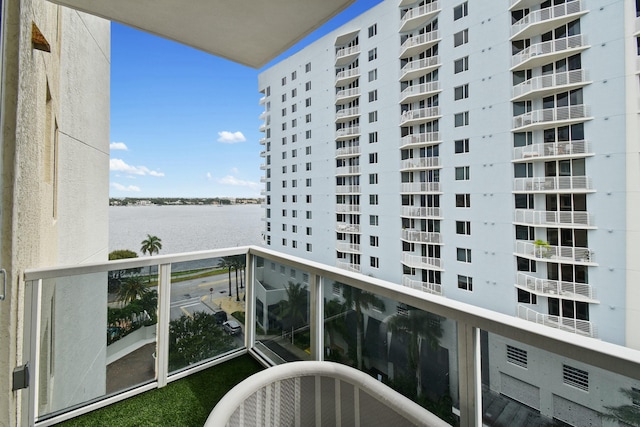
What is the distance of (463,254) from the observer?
441 centimetres

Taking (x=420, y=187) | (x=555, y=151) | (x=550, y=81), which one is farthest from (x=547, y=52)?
(x=420, y=187)

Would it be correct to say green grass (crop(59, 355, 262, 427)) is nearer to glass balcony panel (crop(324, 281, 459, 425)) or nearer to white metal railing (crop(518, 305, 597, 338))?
glass balcony panel (crop(324, 281, 459, 425))

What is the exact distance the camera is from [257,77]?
7.64m

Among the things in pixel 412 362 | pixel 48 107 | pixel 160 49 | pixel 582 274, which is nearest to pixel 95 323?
pixel 48 107

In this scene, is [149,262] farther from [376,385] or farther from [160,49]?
[160,49]

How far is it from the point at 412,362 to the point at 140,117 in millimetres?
8371

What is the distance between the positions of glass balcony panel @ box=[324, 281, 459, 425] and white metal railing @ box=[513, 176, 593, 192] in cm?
335

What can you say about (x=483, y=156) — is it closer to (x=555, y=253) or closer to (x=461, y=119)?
(x=461, y=119)

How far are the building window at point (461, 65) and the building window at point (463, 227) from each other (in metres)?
2.33

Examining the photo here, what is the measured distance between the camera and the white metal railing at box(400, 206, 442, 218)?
4.59 metres

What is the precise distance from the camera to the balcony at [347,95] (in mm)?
5703

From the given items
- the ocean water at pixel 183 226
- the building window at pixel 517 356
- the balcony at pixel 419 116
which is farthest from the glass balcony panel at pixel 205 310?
the balcony at pixel 419 116

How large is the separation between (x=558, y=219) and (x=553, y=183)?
1.47 ft

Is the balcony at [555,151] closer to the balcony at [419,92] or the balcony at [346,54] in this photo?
the balcony at [419,92]
